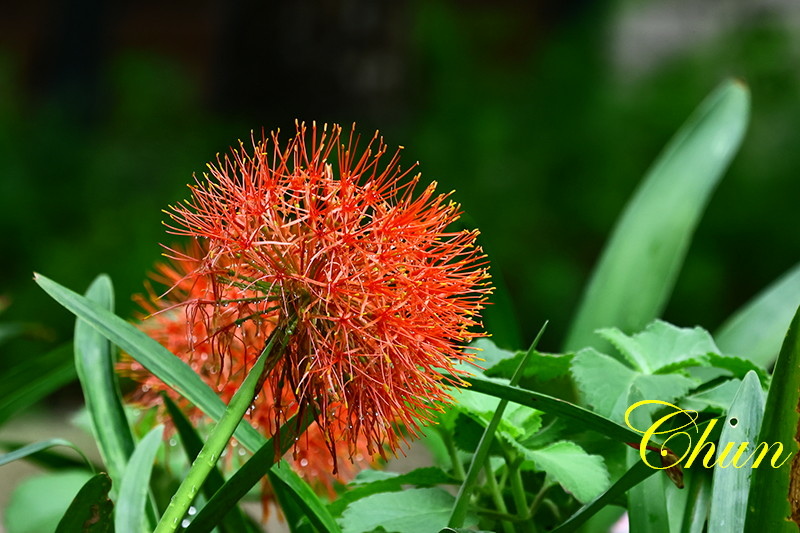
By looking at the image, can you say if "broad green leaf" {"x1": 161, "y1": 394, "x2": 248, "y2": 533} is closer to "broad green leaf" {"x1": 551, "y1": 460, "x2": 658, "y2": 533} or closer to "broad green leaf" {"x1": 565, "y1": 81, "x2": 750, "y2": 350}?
"broad green leaf" {"x1": 551, "y1": 460, "x2": 658, "y2": 533}

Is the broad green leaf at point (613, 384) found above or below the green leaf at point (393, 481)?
above

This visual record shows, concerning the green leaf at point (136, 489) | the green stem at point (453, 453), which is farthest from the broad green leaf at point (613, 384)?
the green leaf at point (136, 489)

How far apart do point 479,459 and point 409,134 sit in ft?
10.4

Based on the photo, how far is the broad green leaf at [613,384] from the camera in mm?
718

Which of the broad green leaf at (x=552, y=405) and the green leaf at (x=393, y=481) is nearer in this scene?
the broad green leaf at (x=552, y=405)

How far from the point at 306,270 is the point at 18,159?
3.21 metres

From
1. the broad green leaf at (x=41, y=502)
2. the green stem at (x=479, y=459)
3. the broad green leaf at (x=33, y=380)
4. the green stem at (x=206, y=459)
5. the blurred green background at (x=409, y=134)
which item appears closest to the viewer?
the green stem at (x=206, y=459)

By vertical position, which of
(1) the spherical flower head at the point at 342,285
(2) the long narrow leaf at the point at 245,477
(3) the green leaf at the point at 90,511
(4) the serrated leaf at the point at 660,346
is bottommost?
(3) the green leaf at the point at 90,511

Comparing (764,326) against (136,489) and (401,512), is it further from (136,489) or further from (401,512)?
(136,489)

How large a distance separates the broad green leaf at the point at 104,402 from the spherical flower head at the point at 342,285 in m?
0.23

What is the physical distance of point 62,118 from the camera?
3.73 m

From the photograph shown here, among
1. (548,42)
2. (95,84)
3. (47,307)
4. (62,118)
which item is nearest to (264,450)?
(47,307)

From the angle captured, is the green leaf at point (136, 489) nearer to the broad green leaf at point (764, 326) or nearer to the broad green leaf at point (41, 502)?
the broad green leaf at point (41, 502)

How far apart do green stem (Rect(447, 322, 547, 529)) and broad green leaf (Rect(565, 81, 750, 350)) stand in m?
0.42
